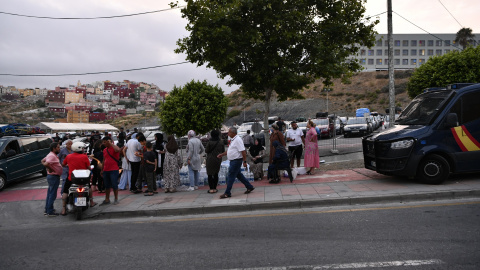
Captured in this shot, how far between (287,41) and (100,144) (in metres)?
9.32

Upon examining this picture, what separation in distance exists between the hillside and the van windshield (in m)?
51.0

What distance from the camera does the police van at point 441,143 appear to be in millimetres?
8023

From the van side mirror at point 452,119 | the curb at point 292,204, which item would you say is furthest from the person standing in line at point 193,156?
the van side mirror at point 452,119

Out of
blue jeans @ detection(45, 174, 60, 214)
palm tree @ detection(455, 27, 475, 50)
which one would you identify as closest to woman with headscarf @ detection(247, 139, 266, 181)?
blue jeans @ detection(45, 174, 60, 214)

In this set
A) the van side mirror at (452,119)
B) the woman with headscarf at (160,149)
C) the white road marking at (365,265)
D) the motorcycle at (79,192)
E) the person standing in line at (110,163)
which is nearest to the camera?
the white road marking at (365,265)

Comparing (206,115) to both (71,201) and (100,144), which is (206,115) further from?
(71,201)

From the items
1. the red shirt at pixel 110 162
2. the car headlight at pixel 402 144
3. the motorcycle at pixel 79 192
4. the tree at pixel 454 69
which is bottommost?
the motorcycle at pixel 79 192

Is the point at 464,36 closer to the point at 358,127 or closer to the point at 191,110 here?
the point at 358,127

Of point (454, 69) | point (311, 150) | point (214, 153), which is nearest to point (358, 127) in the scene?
point (454, 69)

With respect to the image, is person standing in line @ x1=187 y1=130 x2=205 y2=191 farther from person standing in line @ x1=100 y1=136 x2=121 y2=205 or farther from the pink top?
the pink top

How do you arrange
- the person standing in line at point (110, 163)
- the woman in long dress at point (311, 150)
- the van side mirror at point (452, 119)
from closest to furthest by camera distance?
the van side mirror at point (452, 119) < the person standing in line at point (110, 163) < the woman in long dress at point (311, 150)

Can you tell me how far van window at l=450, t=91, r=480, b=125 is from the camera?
324 inches

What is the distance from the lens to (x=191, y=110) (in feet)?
75.5

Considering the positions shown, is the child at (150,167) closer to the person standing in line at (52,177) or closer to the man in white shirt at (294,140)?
the person standing in line at (52,177)
